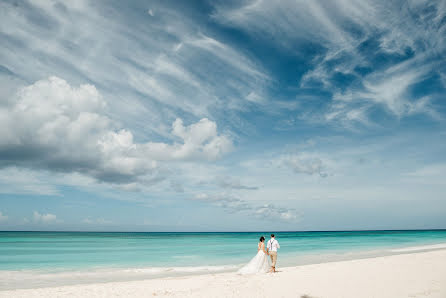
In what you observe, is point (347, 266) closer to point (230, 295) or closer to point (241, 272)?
point (241, 272)

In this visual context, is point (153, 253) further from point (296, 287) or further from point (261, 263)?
point (296, 287)

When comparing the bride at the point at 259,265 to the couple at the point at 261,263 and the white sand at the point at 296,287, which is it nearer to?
the couple at the point at 261,263

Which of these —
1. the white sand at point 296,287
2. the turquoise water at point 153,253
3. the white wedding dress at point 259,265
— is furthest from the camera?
the turquoise water at point 153,253

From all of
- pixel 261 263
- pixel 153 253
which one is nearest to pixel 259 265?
pixel 261 263

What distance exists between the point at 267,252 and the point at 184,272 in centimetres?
607

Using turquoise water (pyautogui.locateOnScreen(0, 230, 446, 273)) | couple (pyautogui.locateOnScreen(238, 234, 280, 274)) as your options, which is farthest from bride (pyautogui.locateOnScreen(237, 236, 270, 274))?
turquoise water (pyautogui.locateOnScreen(0, 230, 446, 273))

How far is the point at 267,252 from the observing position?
1564 centimetres

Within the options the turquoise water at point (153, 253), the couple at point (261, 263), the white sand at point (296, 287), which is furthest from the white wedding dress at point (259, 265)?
the turquoise water at point (153, 253)

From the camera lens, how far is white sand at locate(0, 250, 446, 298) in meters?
10.4

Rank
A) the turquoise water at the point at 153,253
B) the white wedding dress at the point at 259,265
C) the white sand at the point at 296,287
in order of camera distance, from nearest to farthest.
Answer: the white sand at the point at 296,287 → the white wedding dress at the point at 259,265 → the turquoise water at the point at 153,253

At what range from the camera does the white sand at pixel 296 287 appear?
10.4 metres

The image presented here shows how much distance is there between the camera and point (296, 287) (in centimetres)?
1128

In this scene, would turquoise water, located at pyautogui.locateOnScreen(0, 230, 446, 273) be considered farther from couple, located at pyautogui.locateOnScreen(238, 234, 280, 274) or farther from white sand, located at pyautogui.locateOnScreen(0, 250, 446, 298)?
white sand, located at pyautogui.locateOnScreen(0, 250, 446, 298)

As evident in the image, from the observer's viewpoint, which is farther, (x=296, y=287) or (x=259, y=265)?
(x=259, y=265)
